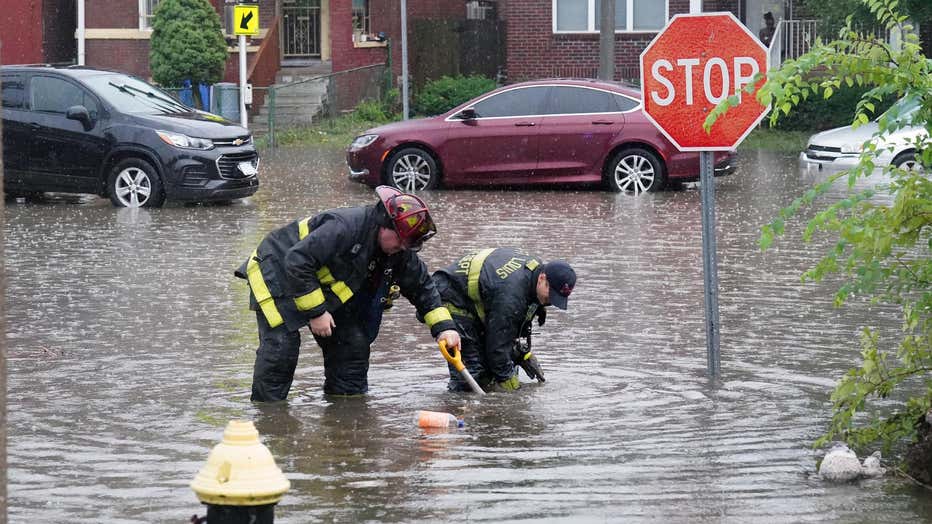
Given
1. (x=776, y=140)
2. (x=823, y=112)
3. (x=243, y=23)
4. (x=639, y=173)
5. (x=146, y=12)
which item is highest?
(x=146, y=12)

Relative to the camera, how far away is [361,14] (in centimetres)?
3466

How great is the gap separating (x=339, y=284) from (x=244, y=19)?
19130mm

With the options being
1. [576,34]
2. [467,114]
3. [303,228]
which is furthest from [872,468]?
[576,34]

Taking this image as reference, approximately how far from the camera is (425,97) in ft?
103

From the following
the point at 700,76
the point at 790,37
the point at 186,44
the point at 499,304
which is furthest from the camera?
the point at 790,37

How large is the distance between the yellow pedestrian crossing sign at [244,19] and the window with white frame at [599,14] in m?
8.49

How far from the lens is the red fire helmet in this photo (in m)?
7.65

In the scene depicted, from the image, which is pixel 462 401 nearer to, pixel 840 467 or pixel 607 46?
pixel 840 467

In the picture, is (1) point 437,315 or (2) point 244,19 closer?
(1) point 437,315

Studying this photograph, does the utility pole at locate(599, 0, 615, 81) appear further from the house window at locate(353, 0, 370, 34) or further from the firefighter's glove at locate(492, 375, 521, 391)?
the firefighter's glove at locate(492, 375, 521, 391)

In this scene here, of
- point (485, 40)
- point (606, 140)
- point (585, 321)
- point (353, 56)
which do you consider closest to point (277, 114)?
point (353, 56)

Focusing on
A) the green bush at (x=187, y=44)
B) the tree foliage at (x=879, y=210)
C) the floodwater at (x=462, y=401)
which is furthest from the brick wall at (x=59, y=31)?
the tree foliage at (x=879, y=210)

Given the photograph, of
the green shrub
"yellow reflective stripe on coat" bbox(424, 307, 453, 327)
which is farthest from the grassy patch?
"yellow reflective stripe on coat" bbox(424, 307, 453, 327)

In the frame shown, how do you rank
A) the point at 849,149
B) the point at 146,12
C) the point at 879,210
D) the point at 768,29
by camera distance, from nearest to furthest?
the point at 879,210
the point at 849,149
the point at 768,29
the point at 146,12
